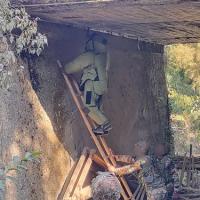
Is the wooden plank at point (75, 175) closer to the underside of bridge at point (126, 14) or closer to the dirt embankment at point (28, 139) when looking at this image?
the dirt embankment at point (28, 139)

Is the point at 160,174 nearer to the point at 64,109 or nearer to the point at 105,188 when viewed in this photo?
the point at 105,188

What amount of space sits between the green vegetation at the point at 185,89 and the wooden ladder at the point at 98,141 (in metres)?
8.45

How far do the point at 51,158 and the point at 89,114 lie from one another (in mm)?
882

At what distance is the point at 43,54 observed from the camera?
623 cm

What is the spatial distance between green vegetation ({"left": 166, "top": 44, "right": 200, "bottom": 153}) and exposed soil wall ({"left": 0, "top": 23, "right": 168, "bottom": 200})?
6.90 meters

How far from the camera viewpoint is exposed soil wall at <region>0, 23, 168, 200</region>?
221 inches

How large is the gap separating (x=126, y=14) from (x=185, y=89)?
11.1 meters

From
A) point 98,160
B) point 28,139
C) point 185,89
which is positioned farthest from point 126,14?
point 185,89

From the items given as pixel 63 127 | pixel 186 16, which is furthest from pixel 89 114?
pixel 186 16

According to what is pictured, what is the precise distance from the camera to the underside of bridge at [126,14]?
14.8 feet

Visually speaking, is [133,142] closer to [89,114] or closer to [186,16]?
[89,114]

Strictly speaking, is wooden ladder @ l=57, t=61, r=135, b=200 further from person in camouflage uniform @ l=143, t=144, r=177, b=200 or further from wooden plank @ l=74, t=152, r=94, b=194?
person in camouflage uniform @ l=143, t=144, r=177, b=200

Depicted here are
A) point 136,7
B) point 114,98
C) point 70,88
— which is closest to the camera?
point 136,7

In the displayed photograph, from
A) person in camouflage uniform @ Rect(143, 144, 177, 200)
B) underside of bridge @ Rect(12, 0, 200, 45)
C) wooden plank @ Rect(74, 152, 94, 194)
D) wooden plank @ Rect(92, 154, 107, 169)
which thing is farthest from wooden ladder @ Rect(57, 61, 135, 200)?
underside of bridge @ Rect(12, 0, 200, 45)
